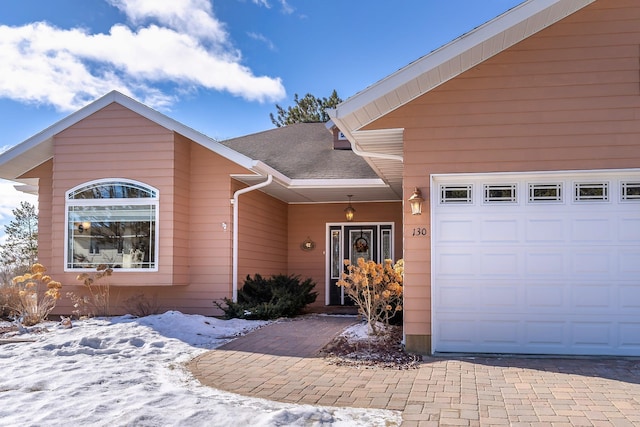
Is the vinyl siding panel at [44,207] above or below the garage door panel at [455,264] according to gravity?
above

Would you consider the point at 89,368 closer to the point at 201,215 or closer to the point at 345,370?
the point at 345,370

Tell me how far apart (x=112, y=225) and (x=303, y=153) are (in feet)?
16.5

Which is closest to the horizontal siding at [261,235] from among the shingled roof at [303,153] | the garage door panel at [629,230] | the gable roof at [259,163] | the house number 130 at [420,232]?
the gable roof at [259,163]

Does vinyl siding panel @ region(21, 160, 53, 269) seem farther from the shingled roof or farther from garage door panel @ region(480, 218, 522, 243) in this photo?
garage door panel @ region(480, 218, 522, 243)

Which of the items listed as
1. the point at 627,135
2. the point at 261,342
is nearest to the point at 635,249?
the point at 627,135

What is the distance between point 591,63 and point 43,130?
8.86 metres

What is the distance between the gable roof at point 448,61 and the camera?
711 cm

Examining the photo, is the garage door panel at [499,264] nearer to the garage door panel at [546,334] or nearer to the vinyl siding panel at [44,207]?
the garage door panel at [546,334]

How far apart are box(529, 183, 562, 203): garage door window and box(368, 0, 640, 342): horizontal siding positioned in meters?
0.28

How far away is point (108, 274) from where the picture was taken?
10445 mm

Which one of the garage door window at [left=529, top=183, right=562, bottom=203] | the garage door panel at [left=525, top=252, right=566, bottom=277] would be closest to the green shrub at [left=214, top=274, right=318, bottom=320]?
the garage door panel at [left=525, top=252, right=566, bottom=277]

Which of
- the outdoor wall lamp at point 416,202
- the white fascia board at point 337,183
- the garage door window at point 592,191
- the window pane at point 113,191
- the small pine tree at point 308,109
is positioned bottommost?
the outdoor wall lamp at point 416,202

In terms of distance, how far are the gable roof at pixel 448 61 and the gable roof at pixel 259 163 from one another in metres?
3.43

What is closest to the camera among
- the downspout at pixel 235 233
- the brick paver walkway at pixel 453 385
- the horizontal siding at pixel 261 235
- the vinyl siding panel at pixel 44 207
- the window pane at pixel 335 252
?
the brick paver walkway at pixel 453 385
